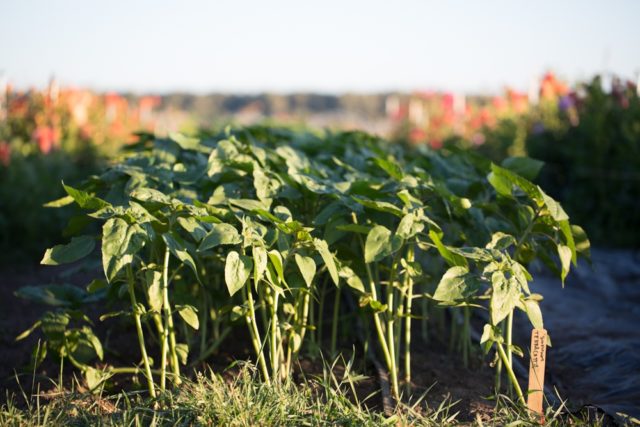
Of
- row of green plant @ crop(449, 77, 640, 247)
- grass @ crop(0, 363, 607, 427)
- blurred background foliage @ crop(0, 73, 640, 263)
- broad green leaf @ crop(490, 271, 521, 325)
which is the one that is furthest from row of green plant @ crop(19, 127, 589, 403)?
row of green plant @ crop(449, 77, 640, 247)

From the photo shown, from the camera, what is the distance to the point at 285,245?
245 centimetres

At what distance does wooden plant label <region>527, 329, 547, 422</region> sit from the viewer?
2381 millimetres

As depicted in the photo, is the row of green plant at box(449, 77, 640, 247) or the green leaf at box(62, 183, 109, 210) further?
the row of green plant at box(449, 77, 640, 247)

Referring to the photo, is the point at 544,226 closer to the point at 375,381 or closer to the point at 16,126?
the point at 375,381

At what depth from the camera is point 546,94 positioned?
830cm

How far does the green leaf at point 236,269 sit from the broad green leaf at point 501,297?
2.36 feet

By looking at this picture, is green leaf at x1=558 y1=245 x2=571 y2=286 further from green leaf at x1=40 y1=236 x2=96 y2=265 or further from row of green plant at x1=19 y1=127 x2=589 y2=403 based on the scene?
green leaf at x1=40 y1=236 x2=96 y2=265

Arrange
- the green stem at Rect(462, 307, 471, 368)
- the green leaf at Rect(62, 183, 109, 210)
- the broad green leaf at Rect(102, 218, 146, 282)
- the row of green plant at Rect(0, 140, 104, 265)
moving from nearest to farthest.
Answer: the broad green leaf at Rect(102, 218, 146, 282)
the green leaf at Rect(62, 183, 109, 210)
the green stem at Rect(462, 307, 471, 368)
the row of green plant at Rect(0, 140, 104, 265)

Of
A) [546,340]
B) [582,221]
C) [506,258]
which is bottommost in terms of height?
[582,221]

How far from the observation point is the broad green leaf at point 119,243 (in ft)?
7.20

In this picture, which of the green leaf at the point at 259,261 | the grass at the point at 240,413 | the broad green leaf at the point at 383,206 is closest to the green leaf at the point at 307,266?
the green leaf at the point at 259,261

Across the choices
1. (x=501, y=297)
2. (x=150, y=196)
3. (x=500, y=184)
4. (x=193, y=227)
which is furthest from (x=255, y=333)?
(x=500, y=184)

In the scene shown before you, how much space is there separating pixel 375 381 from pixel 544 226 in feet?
2.82

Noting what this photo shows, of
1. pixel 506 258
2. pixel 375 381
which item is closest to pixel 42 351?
pixel 375 381
